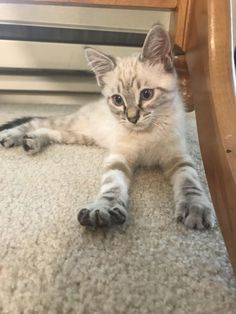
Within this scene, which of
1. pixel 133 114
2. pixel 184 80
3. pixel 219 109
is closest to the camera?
pixel 219 109

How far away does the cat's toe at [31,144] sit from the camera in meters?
1.16

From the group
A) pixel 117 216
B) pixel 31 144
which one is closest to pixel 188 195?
pixel 117 216

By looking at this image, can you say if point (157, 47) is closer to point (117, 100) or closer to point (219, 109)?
point (117, 100)

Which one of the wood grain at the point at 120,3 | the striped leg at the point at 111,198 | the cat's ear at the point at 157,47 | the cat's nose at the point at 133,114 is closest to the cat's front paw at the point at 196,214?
the striped leg at the point at 111,198

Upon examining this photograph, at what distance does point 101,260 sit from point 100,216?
3.5 inches

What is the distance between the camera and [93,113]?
138 centimetres

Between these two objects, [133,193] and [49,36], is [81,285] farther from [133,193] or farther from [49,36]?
[49,36]

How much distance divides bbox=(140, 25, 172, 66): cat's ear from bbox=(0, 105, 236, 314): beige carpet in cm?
38

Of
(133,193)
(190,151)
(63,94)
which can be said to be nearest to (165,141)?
(190,151)

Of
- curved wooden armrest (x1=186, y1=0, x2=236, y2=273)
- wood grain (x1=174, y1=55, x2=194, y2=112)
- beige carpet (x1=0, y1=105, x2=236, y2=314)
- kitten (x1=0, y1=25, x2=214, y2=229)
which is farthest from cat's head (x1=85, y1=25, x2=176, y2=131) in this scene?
curved wooden armrest (x1=186, y1=0, x2=236, y2=273)

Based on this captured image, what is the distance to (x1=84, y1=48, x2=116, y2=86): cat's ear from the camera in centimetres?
117

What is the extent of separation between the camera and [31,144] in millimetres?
1163

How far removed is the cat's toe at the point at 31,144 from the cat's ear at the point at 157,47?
393mm

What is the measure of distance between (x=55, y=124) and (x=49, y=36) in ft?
1.30
